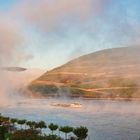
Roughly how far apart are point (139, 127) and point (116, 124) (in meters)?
8.18

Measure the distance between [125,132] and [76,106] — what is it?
93.3 metres

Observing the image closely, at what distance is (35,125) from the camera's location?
71.7 meters

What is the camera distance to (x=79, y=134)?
190ft

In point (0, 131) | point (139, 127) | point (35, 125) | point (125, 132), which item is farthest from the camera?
point (139, 127)

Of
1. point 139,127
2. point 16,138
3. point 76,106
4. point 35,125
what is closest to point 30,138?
point 16,138

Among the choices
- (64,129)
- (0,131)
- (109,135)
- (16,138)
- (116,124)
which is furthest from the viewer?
(116,124)

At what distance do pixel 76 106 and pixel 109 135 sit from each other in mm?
100267

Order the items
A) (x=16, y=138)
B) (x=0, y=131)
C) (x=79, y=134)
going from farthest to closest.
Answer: (x=79, y=134)
(x=0, y=131)
(x=16, y=138)

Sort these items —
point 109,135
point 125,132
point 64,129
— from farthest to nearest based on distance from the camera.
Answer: point 125,132
point 109,135
point 64,129

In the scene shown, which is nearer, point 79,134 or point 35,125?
point 79,134

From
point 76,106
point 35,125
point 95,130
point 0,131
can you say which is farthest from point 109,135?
point 76,106

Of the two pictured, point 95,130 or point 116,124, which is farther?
point 116,124

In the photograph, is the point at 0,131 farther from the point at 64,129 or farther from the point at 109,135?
the point at 109,135

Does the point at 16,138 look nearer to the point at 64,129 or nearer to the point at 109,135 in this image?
the point at 64,129
